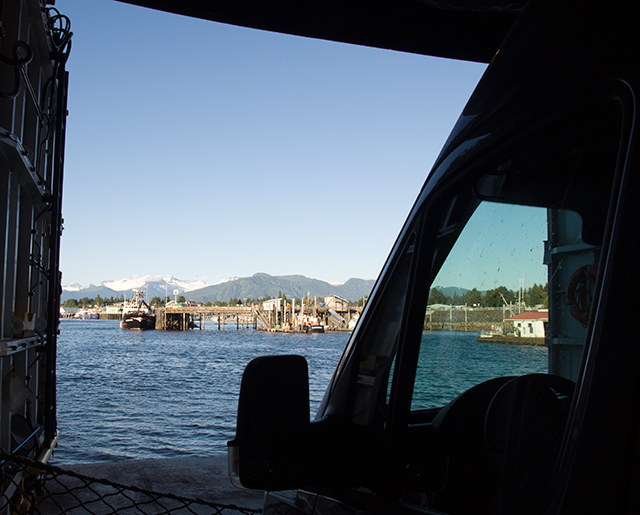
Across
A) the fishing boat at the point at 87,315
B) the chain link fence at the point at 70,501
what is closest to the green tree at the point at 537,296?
the chain link fence at the point at 70,501

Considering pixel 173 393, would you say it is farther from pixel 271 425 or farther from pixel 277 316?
pixel 277 316

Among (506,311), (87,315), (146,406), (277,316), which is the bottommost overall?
(146,406)

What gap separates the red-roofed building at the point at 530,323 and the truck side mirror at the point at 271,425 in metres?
0.48

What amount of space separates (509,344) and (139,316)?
375 feet

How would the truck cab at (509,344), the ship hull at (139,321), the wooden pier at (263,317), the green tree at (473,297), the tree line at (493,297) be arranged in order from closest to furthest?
the truck cab at (509,344), the tree line at (493,297), the green tree at (473,297), the ship hull at (139,321), the wooden pier at (263,317)

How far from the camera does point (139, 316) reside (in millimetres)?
109438

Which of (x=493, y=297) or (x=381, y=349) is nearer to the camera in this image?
(x=493, y=297)

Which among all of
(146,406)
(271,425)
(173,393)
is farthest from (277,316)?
(271,425)

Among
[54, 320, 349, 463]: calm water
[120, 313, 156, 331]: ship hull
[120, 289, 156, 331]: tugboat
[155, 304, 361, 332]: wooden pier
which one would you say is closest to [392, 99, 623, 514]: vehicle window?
[54, 320, 349, 463]: calm water

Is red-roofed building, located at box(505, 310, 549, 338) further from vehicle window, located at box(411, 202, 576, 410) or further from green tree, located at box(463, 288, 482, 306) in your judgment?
green tree, located at box(463, 288, 482, 306)

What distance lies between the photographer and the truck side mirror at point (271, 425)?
130cm

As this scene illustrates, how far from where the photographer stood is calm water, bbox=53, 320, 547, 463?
51.2 inches

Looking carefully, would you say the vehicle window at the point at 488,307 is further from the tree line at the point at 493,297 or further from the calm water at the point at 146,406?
the calm water at the point at 146,406

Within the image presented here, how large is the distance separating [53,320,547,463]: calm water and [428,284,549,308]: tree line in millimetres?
80
